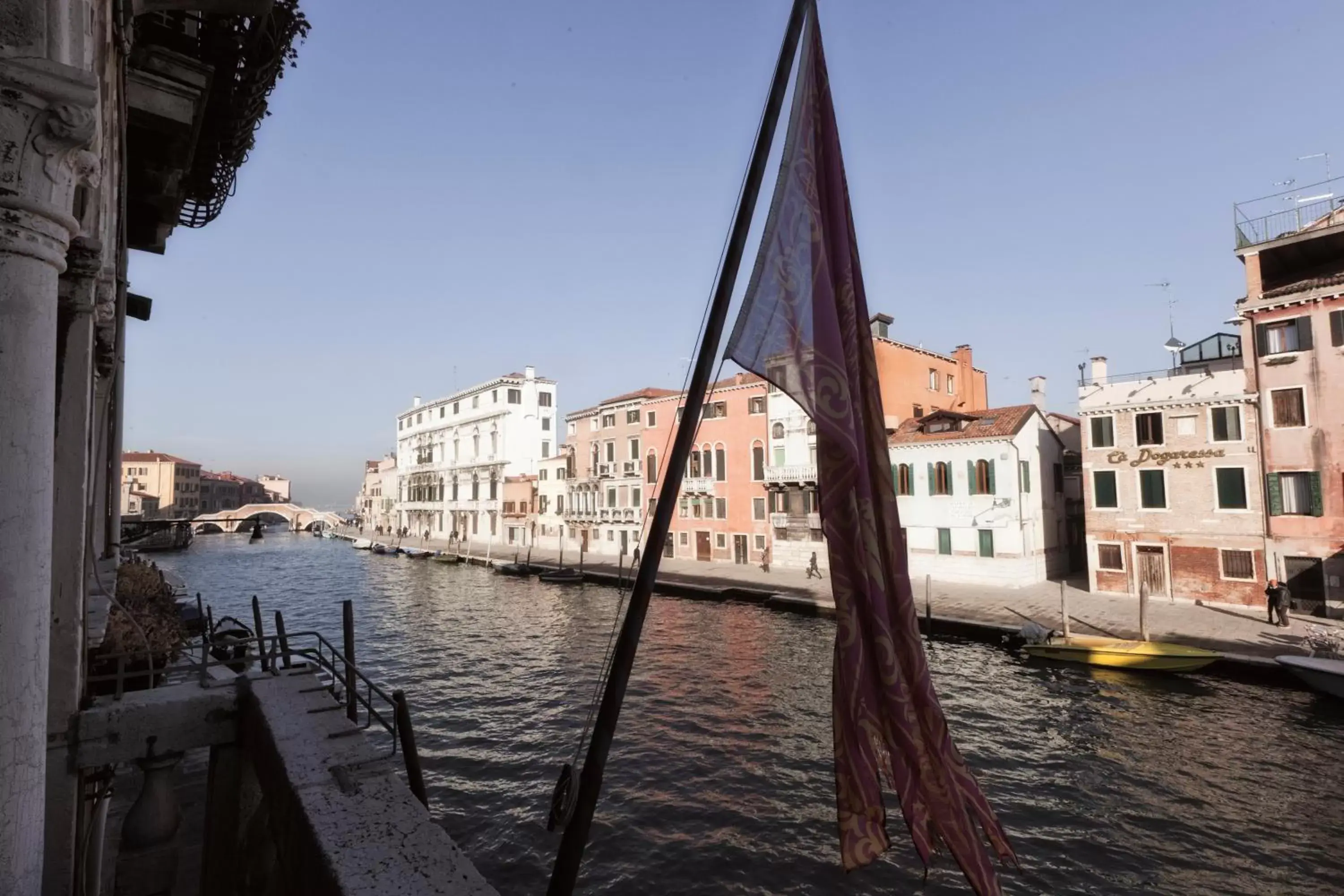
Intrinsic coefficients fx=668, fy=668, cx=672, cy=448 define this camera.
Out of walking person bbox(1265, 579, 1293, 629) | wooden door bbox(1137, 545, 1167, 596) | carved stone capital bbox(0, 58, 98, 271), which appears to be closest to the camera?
carved stone capital bbox(0, 58, 98, 271)

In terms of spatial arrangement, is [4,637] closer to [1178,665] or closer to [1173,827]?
[1173,827]

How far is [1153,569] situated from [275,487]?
175 meters

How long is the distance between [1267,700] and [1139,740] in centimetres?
421

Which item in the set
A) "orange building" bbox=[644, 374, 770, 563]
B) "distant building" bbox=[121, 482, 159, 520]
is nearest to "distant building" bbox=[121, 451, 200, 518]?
"distant building" bbox=[121, 482, 159, 520]

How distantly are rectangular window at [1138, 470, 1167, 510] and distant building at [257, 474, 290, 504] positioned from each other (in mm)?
167991

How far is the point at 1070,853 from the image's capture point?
9469 millimetres

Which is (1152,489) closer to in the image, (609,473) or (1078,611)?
(1078,611)

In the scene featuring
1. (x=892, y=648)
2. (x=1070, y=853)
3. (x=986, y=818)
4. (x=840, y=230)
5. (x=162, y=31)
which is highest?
(x=162, y=31)

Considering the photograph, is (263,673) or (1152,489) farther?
(1152,489)

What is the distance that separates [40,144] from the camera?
2725 mm

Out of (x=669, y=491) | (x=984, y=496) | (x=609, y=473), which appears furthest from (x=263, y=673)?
(x=609, y=473)

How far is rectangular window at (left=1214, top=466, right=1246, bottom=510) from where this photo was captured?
21.8 m

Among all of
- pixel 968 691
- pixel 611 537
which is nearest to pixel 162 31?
pixel 968 691

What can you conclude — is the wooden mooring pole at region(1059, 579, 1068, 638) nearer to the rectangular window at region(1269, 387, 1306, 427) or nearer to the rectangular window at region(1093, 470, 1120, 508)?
the rectangular window at region(1093, 470, 1120, 508)
